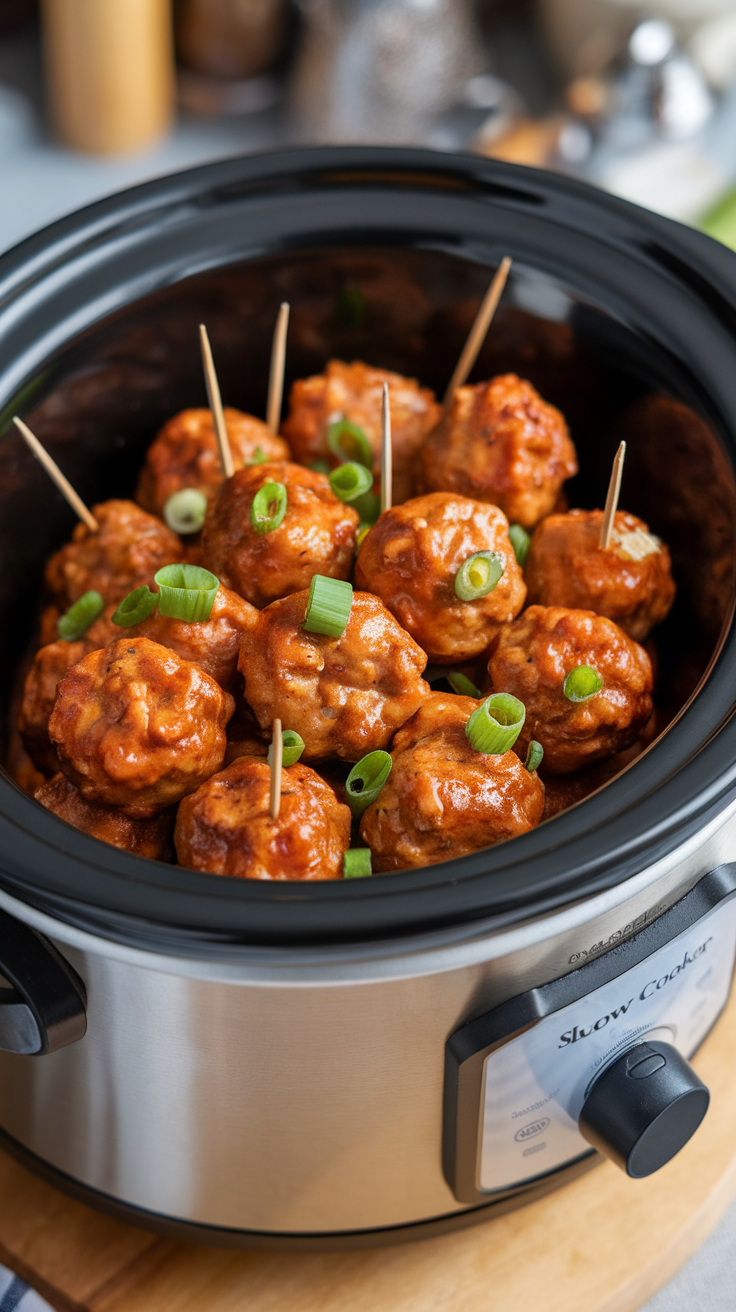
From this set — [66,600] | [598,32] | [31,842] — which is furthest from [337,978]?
[598,32]

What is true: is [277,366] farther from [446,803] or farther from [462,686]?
[446,803]

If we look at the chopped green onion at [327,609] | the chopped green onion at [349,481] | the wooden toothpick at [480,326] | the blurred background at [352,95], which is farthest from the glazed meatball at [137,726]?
the blurred background at [352,95]

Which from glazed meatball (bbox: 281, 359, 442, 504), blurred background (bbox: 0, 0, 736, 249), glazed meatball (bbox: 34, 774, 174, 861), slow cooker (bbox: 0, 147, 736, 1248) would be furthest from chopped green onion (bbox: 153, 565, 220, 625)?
blurred background (bbox: 0, 0, 736, 249)

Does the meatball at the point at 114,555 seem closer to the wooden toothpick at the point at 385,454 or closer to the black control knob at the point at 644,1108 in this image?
the wooden toothpick at the point at 385,454

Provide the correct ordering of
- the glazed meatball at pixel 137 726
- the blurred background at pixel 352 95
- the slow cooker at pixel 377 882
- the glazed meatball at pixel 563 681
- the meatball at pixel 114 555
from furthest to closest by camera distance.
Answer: the blurred background at pixel 352 95 → the meatball at pixel 114 555 → the glazed meatball at pixel 563 681 → the glazed meatball at pixel 137 726 → the slow cooker at pixel 377 882

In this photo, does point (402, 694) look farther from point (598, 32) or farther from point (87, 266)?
point (598, 32)

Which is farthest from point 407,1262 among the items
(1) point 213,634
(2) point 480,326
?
(2) point 480,326
